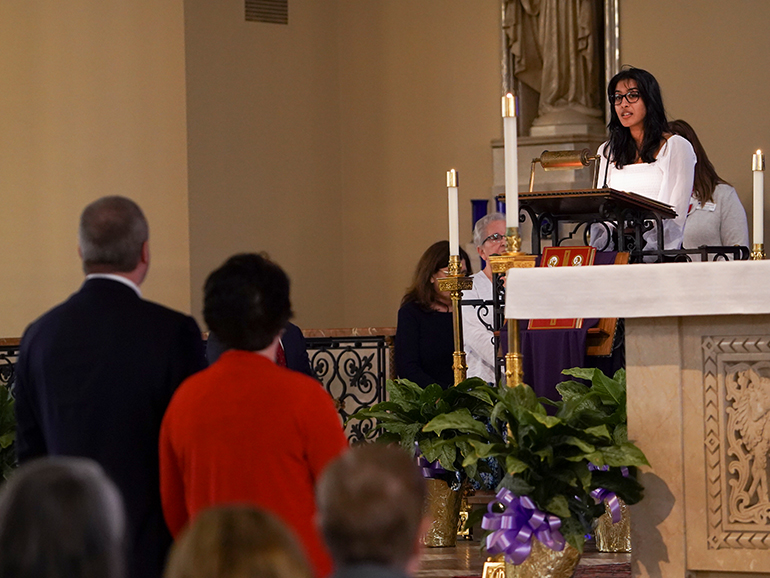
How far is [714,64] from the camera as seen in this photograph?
8.92 metres

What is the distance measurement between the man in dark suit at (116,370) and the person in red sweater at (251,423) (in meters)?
0.17

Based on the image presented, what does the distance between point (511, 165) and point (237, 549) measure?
215 centimetres

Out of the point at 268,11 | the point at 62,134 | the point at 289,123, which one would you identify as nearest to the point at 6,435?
the point at 62,134

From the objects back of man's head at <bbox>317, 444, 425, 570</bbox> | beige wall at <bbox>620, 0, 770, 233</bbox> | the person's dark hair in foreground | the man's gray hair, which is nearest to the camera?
the person's dark hair in foreground

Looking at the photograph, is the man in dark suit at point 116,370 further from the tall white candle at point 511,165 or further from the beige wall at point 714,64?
the beige wall at point 714,64

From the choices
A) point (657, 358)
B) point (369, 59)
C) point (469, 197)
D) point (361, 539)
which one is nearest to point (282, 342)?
point (657, 358)

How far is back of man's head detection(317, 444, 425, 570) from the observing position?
1553 millimetres

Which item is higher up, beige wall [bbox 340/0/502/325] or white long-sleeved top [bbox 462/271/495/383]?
beige wall [bbox 340/0/502/325]

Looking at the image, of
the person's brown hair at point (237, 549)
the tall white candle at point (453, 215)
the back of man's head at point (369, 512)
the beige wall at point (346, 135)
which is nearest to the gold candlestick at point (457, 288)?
the tall white candle at point (453, 215)

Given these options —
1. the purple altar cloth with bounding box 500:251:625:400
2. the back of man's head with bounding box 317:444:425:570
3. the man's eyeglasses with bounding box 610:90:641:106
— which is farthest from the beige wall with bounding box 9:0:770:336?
the back of man's head with bounding box 317:444:425:570

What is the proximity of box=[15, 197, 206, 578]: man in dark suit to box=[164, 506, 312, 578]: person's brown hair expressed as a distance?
1209 millimetres

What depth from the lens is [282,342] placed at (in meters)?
5.29

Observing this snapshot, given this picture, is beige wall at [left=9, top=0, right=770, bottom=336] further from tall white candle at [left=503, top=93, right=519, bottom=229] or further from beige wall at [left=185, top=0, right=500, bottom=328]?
tall white candle at [left=503, top=93, right=519, bottom=229]

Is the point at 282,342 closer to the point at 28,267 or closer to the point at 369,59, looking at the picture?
the point at 28,267
